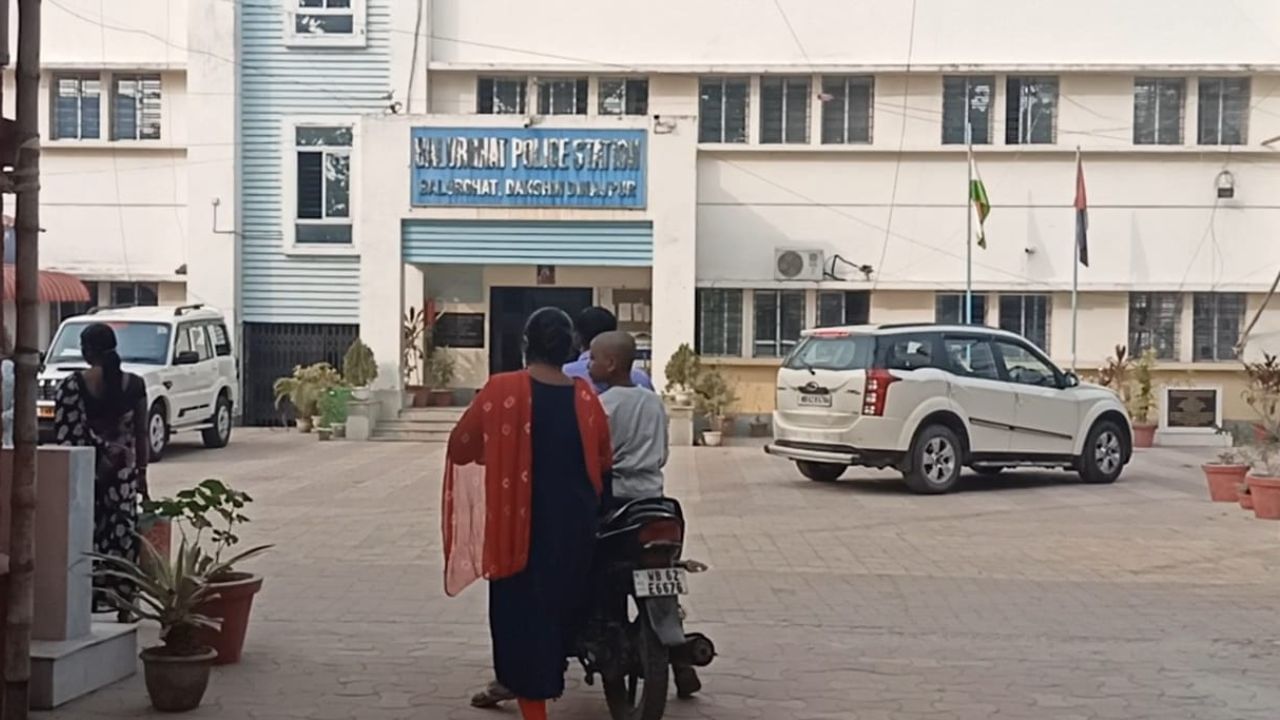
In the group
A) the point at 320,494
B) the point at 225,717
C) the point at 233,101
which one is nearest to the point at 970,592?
the point at 225,717

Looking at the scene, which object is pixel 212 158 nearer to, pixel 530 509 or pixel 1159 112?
pixel 1159 112

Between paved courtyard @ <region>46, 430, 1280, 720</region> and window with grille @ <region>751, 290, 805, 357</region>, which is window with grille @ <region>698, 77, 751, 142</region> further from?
paved courtyard @ <region>46, 430, 1280, 720</region>

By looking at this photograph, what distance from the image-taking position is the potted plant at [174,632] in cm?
637

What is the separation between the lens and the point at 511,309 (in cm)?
2556

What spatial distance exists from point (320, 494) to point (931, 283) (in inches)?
487

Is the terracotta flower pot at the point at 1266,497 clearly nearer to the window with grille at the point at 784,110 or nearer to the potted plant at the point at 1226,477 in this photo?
the potted plant at the point at 1226,477

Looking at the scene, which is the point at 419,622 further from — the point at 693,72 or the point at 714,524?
the point at 693,72

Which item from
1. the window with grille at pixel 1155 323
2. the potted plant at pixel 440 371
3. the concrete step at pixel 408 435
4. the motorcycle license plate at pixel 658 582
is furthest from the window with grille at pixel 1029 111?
the motorcycle license plate at pixel 658 582

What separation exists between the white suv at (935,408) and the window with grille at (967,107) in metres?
8.28

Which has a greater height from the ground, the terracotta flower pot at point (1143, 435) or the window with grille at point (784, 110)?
the window with grille at point (784, 110)

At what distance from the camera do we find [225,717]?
20.9 feet

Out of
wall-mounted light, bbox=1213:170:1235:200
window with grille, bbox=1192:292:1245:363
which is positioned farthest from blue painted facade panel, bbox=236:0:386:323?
window with grille, bbox=1192:292:1245:363

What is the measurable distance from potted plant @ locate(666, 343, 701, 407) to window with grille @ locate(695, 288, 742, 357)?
7.15 feet

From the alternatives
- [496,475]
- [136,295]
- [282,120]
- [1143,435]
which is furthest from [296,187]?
[496,475]
